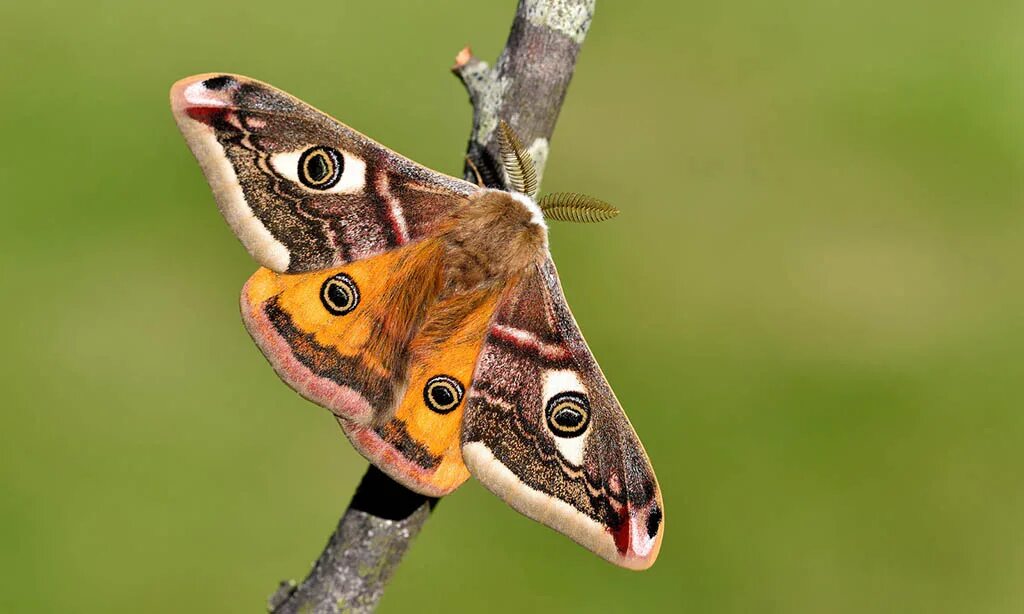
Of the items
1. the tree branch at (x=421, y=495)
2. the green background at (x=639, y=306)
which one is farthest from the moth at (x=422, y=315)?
the green background at (x=639, y=306)

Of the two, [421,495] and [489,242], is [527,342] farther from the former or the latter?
[421,495]

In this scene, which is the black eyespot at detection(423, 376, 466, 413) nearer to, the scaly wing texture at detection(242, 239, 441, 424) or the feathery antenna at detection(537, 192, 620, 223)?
the scaly wing texture at detection(242, 239, 441, 424)

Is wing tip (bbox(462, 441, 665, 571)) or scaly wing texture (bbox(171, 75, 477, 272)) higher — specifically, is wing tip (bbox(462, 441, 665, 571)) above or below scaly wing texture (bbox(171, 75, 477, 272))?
below

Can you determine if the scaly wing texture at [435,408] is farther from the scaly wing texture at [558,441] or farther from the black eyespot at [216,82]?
the black eyespot at [216,82]

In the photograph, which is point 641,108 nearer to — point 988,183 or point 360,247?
point 988,183

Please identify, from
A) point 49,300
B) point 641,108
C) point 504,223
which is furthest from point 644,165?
point 504,223

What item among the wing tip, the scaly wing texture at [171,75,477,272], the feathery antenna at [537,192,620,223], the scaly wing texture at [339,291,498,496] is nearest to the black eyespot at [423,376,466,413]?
the scaly wing texture at [339,291,498,496]
